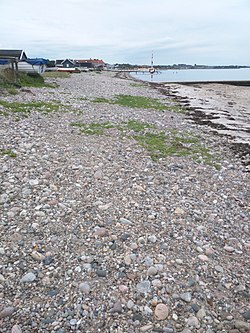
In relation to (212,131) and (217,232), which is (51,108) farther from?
(217,232)

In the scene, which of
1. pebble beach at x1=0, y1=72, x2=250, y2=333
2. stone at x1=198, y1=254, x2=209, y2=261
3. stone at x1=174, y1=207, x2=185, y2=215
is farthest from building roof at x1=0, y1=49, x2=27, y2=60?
stone at x1=198, y1=254, x2=209, y2=261

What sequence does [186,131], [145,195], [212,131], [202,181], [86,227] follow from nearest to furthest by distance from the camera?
[86,227] < [145,195] < [202,181] < [186,131] < [212,131]

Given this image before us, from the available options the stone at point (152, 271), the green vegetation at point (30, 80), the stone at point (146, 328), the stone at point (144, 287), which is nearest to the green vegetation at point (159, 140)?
the stone at point (152, 271)

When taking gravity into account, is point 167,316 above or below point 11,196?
below

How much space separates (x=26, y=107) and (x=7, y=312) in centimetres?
1339

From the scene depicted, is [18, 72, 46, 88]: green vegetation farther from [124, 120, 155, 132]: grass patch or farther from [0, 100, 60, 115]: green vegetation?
[124, 120, 155, 132]: grass patch

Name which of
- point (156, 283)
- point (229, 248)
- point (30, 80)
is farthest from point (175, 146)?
point (30, 80)

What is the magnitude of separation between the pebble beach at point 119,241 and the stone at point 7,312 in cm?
1

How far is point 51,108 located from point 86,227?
481 inches

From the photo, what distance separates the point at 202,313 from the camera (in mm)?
3570

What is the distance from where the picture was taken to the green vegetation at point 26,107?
13886 millimetres

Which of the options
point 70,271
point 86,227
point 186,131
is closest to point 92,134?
point 186,131

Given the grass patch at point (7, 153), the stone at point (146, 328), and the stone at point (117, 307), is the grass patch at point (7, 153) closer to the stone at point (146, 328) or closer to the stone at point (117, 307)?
the stone at point (117, 307)

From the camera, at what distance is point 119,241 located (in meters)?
4.87
